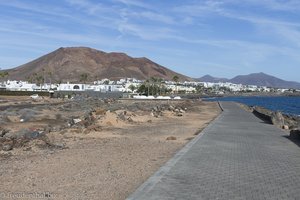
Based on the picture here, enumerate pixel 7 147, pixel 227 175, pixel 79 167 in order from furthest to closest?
pixel 7 147 < pixel 79 167 < pixel 227 175

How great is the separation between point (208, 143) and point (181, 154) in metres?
3.13

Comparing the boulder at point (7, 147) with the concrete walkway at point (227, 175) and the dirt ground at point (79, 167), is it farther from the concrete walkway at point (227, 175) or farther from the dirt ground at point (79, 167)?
the concrete walkway at point (227, 175)

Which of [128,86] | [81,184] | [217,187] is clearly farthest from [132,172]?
[128,86]

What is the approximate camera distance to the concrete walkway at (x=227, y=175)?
741cm

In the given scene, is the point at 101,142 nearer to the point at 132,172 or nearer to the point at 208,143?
the point at 208,143

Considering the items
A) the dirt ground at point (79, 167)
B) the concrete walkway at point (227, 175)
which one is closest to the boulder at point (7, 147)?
the dirt ground at point (79, 167)

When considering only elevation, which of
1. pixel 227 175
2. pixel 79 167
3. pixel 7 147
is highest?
pixel 227 175

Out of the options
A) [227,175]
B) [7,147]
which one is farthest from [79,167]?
[7,147]

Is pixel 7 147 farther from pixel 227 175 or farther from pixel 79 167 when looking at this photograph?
pixel 227 175

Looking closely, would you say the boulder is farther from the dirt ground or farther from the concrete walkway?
the concrete walkway

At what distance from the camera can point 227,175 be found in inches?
360

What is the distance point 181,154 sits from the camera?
12.0 m

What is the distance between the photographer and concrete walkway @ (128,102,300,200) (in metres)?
7.41

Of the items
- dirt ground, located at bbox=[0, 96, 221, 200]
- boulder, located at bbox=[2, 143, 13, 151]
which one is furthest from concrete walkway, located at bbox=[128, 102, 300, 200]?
boulder, located at bbox=[2, 143, 13, 151]
